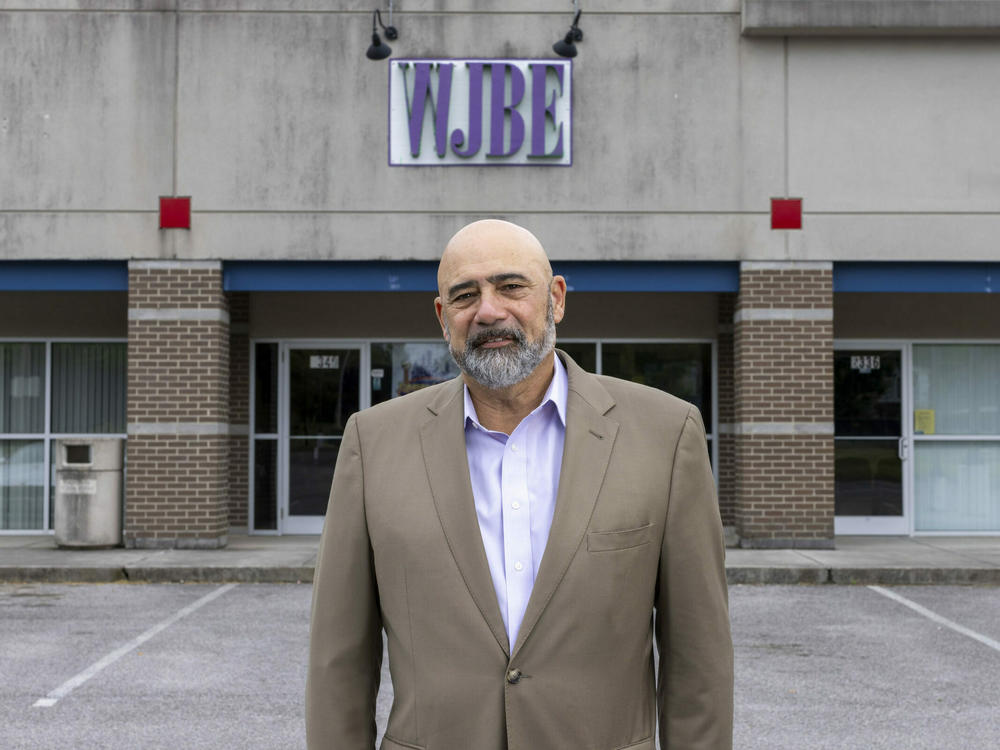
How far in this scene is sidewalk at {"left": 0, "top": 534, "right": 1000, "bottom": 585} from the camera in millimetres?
11750

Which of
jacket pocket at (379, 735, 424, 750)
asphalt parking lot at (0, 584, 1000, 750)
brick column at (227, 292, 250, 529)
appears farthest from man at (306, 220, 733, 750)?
brick column at (227, 292, 250, 529)

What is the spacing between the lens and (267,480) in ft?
50.2

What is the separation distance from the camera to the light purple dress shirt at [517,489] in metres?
2.45

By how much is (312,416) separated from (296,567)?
383 centimetres

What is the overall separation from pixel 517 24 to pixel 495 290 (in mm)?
11733

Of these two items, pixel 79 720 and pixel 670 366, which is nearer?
pixel 79 720

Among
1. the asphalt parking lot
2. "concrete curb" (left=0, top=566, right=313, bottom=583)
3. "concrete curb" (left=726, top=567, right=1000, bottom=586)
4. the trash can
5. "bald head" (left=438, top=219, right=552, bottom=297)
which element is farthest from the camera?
the trash can

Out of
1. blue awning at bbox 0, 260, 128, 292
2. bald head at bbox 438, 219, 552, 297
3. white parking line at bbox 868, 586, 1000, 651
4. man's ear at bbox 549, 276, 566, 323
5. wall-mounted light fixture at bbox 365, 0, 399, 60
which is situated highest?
wall-mounted light fixture at bbox 365, 0, 399, 60

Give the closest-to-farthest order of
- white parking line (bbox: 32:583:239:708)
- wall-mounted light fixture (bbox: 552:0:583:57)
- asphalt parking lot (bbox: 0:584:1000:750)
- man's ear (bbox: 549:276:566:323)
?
man's ear (bbox: 549:276:566:323) < asphalt parking lot (bbox: 0:584:1000:750) < white parking line (bbox: 32:583:239:708) < wall-mounted light fixture (bbox: 552:0:583:57)

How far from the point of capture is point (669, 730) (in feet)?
8.32

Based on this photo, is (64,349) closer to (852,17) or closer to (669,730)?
(852,17)

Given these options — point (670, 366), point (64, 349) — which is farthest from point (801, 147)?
point (64, 349)

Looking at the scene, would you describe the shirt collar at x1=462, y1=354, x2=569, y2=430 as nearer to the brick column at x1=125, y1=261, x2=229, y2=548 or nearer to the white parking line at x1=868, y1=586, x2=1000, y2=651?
the white parking line at x1=868, y1=586, x2=1000, y2=651

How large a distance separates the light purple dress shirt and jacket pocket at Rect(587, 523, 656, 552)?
0.10 meters
